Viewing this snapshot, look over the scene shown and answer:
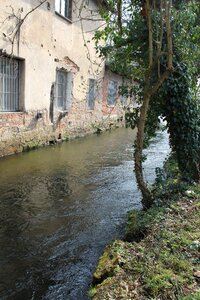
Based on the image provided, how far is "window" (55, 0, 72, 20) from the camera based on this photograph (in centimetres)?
1112

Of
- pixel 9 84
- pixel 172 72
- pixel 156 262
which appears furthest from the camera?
pixel 9 84

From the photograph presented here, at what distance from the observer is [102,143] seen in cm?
1222

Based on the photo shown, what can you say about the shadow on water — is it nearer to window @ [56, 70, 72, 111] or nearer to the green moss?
the green moss

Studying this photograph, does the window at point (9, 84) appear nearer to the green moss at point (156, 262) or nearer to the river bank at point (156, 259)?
the river bank at point (156, 259)

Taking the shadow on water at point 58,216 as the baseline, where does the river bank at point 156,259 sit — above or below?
above

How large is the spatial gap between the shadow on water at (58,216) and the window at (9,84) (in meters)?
1.51

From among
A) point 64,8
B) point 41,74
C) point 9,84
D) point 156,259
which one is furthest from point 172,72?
point 64,8

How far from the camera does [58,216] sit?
16.8 ft

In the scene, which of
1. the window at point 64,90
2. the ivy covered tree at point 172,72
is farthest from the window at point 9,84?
the ivy covered tree at point 172,72

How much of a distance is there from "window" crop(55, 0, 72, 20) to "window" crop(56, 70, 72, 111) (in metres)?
1.99

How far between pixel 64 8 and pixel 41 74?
294 centimetres

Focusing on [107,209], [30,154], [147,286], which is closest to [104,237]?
[107,209]

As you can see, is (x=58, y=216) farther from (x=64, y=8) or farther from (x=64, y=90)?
(x=64, y=8)

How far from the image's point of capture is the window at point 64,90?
39.7 ft
